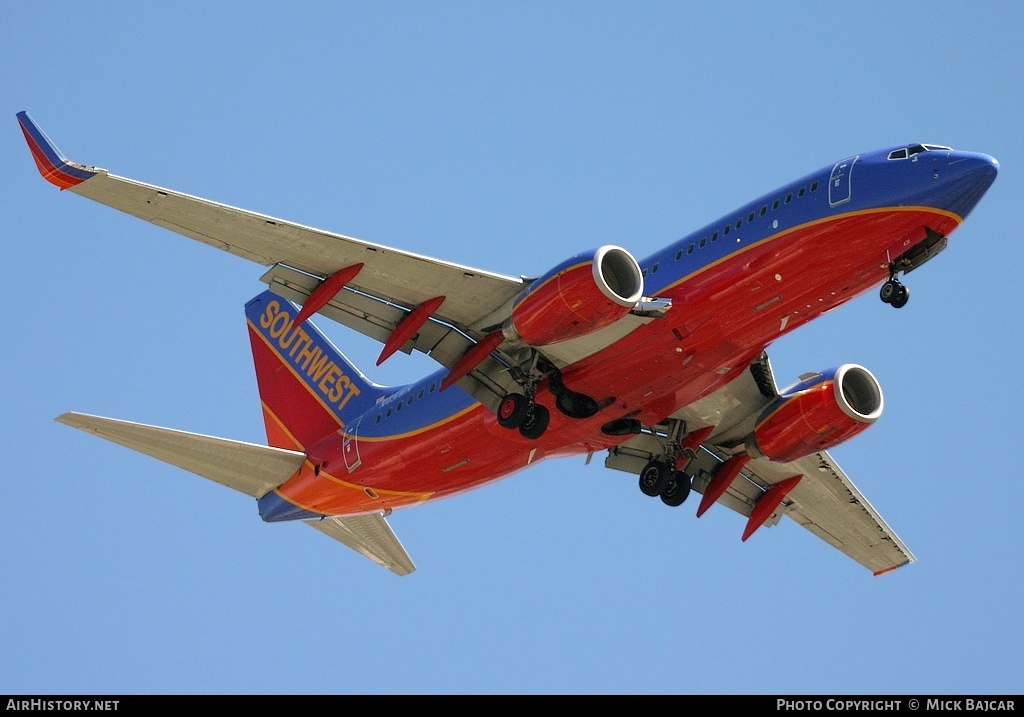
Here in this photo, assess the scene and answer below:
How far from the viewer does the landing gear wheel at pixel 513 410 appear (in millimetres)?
28141

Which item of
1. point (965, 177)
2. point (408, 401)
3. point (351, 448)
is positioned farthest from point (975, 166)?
point (351, 448)

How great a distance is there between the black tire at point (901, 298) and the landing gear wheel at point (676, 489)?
8.37m

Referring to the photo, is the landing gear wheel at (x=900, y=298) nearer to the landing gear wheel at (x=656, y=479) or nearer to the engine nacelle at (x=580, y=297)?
the engine nacelle at (x=580, y=297)

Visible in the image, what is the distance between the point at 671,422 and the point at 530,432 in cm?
464

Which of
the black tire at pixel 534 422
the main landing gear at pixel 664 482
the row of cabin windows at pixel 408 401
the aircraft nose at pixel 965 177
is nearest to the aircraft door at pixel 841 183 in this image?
the aircraft nose at pixel 965 177

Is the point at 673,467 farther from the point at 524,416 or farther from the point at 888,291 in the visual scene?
the point at 888,291

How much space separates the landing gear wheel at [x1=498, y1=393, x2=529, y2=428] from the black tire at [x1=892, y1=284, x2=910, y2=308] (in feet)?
25.9

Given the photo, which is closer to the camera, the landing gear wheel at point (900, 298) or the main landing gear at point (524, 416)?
the landing gear wheel at point (900, 298)

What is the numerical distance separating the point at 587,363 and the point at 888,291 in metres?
6.27

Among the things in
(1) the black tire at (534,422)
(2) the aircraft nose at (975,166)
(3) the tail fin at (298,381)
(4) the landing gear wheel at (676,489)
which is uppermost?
(3) the tail fin at (298,381)

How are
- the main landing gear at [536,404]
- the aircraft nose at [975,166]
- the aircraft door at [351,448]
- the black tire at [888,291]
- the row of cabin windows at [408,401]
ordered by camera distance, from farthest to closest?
the aircraft door at [351,448], the row of cabin windows at [408,401], the main landing gear at [536,404], the black tire at [888,291], the aircraft nose at [975,166]

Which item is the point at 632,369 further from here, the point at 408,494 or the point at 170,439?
the point at 170,439
